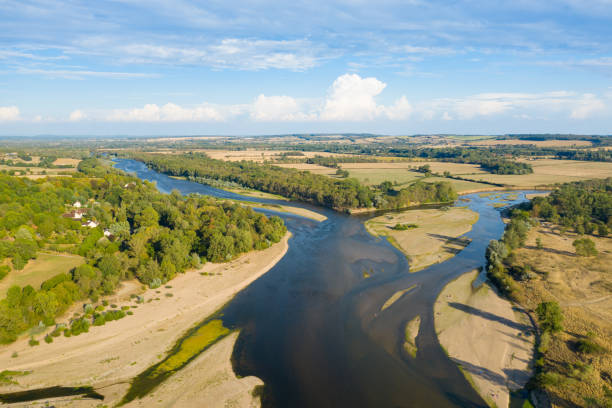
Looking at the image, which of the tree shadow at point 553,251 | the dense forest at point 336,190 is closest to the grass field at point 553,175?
the dense forest at point 336,190

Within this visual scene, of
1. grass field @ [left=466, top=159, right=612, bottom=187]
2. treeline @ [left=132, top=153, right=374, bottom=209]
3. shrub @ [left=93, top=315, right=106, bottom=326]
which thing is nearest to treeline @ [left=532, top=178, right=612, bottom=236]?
treeline @ [left=132, top=153, right=374, bottom=209]

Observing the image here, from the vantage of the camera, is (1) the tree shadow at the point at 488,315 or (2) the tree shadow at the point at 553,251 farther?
(2) the tree shadow at the point at 553,251

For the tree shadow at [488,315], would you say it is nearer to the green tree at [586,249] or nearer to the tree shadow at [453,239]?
the tree shadow at [453,239]

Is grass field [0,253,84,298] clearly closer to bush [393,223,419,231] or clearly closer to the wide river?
the wide river

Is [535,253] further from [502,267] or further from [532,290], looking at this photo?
[532,290]

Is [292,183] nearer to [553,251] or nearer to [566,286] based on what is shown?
[553,251]

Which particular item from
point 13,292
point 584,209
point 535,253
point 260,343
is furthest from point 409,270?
point 584,209
